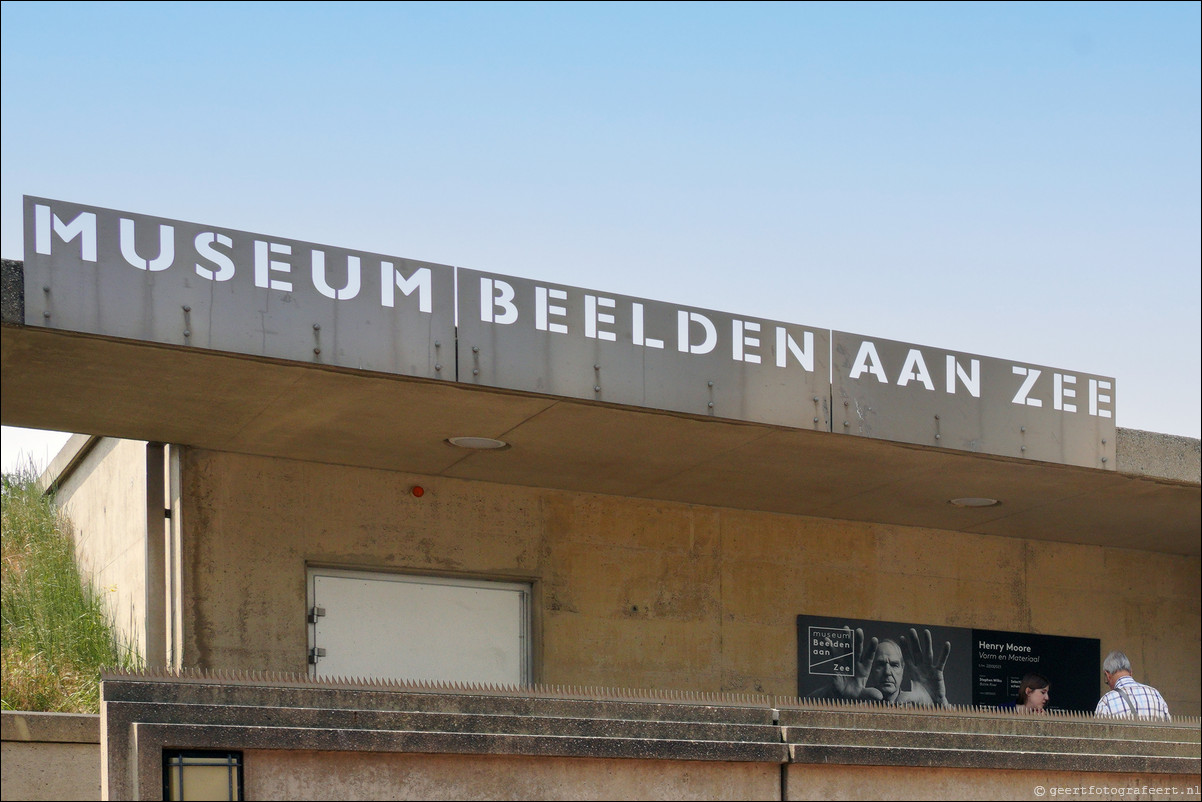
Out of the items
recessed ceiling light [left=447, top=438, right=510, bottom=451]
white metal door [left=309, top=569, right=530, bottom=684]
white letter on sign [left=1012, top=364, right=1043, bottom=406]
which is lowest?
white metal door [left=309, top=569, right=530, bottom=684]

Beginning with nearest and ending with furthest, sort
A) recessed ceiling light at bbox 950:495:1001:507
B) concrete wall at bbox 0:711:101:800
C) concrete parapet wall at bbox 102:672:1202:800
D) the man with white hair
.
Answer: concrete parapet wall at bbox 102:672:1202:800
concrete wall at bbox 0:711:101:800
the man with white hair
recessed ceiling light at bbox 950:495:1001:507

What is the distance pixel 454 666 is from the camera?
11.0 metres

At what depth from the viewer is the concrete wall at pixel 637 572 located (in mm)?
10289

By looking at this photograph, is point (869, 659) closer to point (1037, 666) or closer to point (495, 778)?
point (1037, 666)

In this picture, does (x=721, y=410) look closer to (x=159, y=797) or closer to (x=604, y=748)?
(x=604, y=748)

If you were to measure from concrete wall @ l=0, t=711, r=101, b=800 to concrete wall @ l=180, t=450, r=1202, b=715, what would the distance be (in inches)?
79.3

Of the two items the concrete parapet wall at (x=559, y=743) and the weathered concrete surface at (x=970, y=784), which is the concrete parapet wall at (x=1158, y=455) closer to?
the weathered concrete surface at (x=970, y=784)

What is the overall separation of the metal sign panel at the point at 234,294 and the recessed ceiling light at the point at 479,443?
1.52 metres

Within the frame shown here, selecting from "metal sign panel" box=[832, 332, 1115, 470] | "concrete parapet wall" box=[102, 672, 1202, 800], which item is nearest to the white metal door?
"metal sign panel" box=[832, 332, 1115, 470]

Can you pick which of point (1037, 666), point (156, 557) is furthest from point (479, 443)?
point (1037, 666)

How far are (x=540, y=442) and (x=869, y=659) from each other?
169 inches

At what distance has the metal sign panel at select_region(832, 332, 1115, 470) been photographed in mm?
9962

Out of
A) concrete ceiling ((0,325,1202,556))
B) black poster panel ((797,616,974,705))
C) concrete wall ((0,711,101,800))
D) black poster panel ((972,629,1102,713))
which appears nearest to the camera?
concrete wall ((0,711,101,800))

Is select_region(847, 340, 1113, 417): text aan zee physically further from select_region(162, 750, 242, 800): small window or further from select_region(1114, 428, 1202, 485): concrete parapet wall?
select_region(162, 750, 242, 800): small window
